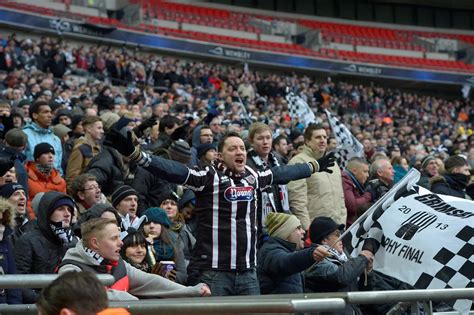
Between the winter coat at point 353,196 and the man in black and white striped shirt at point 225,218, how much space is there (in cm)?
257

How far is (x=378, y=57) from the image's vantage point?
36.1 metres

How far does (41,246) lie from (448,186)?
422 cm

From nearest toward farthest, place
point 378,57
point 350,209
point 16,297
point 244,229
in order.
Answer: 1. point 16,297
2. point 244,229
3. point 350,209
4. point 378,57

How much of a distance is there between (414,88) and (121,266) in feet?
115

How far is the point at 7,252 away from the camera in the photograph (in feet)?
16.3

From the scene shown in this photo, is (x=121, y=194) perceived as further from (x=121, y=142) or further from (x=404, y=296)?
(x=404, y=296)

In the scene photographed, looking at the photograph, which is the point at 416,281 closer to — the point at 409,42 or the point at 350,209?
the point at 350,209

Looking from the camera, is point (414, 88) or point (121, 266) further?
point (414, 88)

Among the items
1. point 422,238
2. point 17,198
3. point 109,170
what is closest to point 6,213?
point 17,198

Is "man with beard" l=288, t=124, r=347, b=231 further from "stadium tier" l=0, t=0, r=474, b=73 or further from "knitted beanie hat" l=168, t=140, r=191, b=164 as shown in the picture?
"stadium tier" l=0, t=0, r=474, b=73

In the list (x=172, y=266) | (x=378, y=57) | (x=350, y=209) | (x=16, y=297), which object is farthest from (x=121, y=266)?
(x=378, y=57)

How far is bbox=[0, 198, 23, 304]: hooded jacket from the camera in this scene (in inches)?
185

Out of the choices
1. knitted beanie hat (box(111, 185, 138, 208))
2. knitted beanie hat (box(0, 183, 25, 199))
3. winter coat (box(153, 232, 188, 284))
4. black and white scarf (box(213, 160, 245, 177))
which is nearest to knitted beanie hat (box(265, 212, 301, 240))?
black and white scarf (box(213, 160, 245, 177))

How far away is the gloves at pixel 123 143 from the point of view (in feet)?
16.0
